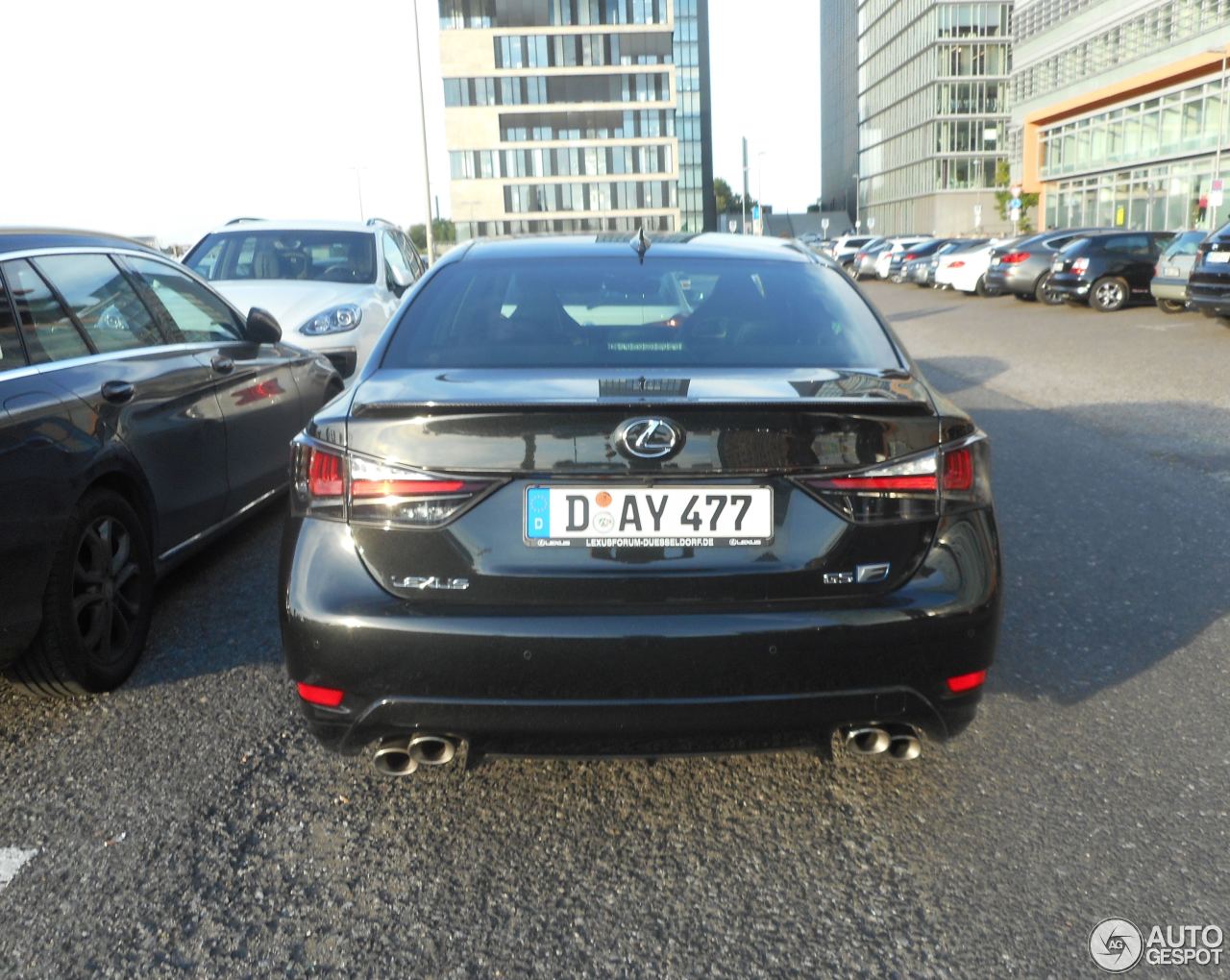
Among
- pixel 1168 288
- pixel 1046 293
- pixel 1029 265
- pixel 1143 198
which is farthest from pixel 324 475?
pixel 1143 198

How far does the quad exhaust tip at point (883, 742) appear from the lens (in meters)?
2.98

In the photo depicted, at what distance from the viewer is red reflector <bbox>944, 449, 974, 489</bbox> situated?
2.89m

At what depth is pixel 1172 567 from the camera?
5.44 metres

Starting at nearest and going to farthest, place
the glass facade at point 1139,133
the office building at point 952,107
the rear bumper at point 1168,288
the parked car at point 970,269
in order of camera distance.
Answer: the rear bumper at point 1168,288 → the parked car at point 970,269 → the glass facade at point 1139,133 → the office building at point 952,107

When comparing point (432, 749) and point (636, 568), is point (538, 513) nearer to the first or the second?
point (636, 568)

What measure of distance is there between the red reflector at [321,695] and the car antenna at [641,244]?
1.73 m

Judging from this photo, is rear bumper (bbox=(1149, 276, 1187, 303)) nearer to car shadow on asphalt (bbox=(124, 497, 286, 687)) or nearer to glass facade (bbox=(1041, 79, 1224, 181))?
car shadow on asphalt (bbox=(124, 497, 286, 687))

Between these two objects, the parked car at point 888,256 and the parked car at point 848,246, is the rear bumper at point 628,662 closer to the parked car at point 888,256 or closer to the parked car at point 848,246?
the parked car at point 888,256

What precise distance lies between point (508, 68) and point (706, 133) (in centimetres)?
3885

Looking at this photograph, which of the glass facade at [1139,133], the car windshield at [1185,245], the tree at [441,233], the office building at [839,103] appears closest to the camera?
the car windshield at [1185,245]

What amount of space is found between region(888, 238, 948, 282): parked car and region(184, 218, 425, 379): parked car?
28151 mm

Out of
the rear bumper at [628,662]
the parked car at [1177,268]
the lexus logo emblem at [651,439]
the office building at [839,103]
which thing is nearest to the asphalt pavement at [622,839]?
the rear bumper at [628,662]

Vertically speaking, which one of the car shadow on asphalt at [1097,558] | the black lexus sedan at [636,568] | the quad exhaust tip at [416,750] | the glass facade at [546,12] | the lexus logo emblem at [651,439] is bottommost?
the car shadow on asphalt at [1097,558]

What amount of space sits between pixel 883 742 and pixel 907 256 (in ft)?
125
